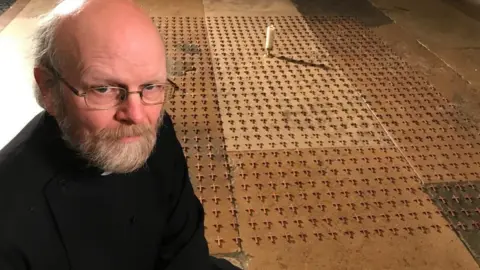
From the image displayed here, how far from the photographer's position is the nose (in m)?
1.10

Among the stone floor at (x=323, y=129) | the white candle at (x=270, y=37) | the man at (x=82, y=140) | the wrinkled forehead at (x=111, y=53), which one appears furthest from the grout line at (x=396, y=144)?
the wrinkled forehead at (x=111, y=53)

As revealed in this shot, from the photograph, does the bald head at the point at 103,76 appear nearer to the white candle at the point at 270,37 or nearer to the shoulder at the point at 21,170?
the shoulder at the point at 21,170

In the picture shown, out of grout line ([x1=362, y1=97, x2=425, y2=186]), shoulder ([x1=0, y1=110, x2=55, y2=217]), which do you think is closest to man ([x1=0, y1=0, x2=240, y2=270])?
shoulder ([x1=0, y1=110, x2=55, y2=217])

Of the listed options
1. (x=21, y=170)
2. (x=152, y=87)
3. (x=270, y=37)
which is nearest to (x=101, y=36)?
(x=152, y=87)

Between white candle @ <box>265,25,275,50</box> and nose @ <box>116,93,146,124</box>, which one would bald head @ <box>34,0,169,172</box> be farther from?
white candle @ <box>265,25,275,50</box>

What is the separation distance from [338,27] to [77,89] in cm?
342

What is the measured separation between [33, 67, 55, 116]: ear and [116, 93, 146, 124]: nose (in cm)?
Result: 18

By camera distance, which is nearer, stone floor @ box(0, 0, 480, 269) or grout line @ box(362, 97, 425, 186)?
stone floor @ box(0, 0, 480, 269)

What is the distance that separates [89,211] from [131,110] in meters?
0.29

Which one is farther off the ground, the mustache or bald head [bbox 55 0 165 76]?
bald head [bbox 55 0 165 76]

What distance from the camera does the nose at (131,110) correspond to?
1104 millimetres

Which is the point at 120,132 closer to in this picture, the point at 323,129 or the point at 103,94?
→ the point at 103,94

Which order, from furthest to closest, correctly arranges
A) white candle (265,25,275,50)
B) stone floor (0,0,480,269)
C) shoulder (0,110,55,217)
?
white candle (265,25,275,50)
stone floor (0,0,480,269)
shoulder (0,110,55,217)

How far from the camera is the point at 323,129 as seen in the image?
9.05 feet
